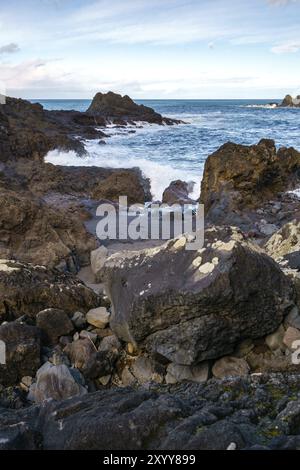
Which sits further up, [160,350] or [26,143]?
[26,143]

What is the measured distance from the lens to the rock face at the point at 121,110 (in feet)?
174

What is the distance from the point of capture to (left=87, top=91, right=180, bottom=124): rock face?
2083 inches

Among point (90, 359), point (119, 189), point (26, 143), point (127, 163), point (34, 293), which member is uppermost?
point (26, 143)

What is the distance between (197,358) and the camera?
15.6 feet

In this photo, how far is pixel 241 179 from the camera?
13.6m

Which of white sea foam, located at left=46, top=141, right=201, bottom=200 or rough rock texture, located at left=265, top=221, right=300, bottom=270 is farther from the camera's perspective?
white sea foam, located at left=46, top=141, right=201, bottom=200

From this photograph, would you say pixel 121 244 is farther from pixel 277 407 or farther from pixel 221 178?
pixel 277 407

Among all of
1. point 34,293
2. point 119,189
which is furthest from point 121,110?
point 34,293

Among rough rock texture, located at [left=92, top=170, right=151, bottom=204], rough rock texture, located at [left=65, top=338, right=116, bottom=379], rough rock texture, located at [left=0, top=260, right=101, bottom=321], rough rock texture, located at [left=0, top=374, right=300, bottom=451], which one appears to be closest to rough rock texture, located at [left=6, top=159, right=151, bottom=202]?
rough rock texture, located at [left=92, top=170, right=151, bottom=204]

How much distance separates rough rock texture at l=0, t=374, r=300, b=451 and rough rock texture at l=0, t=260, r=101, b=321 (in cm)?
248

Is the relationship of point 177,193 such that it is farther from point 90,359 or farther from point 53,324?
point 90,359

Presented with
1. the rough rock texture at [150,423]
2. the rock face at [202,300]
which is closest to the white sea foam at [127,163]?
the rock face at [202,300]

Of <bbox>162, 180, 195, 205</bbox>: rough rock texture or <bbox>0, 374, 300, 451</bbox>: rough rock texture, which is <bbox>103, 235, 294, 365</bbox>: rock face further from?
<bbox>162, 180, 195, 205</bbox>: rough rock texture

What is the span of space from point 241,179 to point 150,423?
11.2 meters
